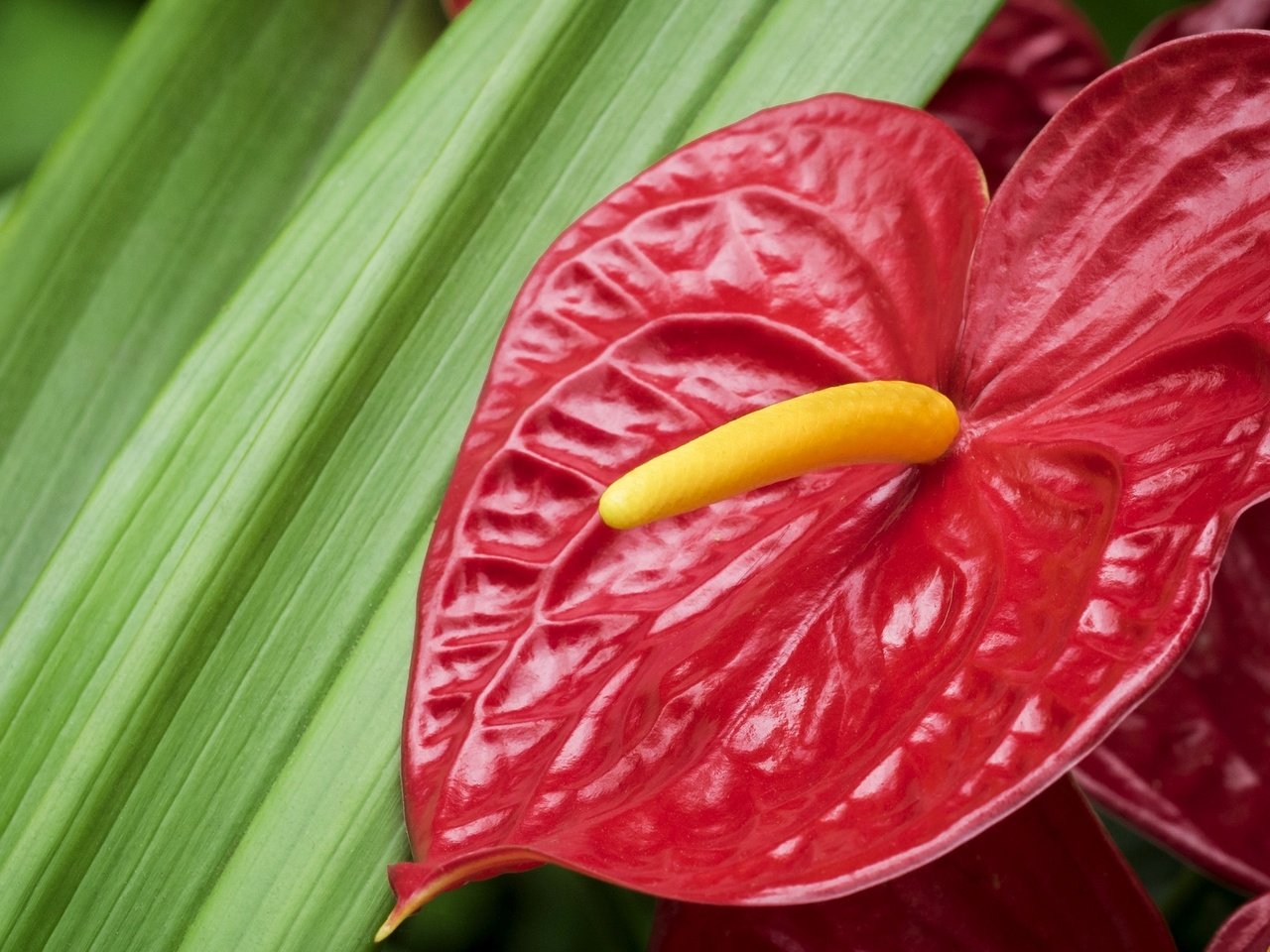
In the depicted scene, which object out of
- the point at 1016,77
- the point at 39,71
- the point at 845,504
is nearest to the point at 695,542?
the point at 845,504

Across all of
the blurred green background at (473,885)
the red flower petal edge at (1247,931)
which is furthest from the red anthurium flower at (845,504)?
the blurred green background at (473,885)

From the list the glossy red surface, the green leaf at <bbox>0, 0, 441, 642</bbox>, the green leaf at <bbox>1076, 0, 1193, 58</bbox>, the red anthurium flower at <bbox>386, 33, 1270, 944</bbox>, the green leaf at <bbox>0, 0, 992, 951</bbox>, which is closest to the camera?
the red anthurium flower at <bbox>386, 33, 1270, 944</bbox>

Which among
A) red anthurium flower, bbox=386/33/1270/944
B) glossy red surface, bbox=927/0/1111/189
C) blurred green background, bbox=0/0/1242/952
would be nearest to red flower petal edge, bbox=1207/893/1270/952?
red anthurium flower, bbox=386/33/1270/944

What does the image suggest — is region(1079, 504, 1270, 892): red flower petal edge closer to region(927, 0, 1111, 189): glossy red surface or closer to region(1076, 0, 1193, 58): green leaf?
region(927, 0, 1111, 189): glossy red surface

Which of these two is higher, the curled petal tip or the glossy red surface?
the glossy red surface

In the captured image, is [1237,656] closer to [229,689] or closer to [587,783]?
[587,783]

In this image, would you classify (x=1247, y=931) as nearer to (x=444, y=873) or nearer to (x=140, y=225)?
(x=444, y=873)
